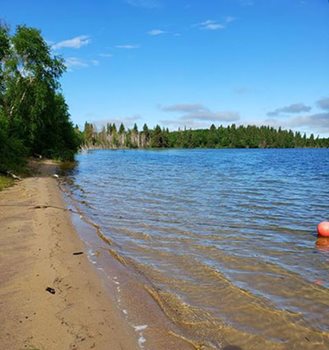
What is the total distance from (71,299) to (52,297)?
312mm

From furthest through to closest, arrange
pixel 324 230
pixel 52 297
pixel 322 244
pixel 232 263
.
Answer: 1. pixel 324 230
2. pixel 322 244
3. pixel 232 263
4. pixel 52 297

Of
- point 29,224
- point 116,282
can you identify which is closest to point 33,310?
point 116,282

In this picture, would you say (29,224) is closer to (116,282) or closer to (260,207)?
(116,282)

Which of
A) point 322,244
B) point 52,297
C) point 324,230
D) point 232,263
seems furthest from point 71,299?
point 324,230

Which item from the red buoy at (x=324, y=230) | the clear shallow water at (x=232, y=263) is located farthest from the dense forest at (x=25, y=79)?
the red buoy at (x=324, y=230)

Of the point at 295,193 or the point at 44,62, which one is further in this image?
the point at 44,62

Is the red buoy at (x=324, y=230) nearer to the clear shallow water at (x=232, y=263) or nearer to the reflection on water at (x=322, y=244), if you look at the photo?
the reflection on water at (x=322, y=244)

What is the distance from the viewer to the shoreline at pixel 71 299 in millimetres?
4934

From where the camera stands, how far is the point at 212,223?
13219 millimetres

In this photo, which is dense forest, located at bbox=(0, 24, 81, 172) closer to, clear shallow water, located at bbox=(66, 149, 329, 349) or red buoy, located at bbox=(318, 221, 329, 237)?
clear shallow water, located at bbox=(66, 149, 329, 349)

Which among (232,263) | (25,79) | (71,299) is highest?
(25,79)

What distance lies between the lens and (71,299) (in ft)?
20.1

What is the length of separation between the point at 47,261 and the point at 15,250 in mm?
1219

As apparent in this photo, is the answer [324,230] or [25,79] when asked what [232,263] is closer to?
[324,230]
